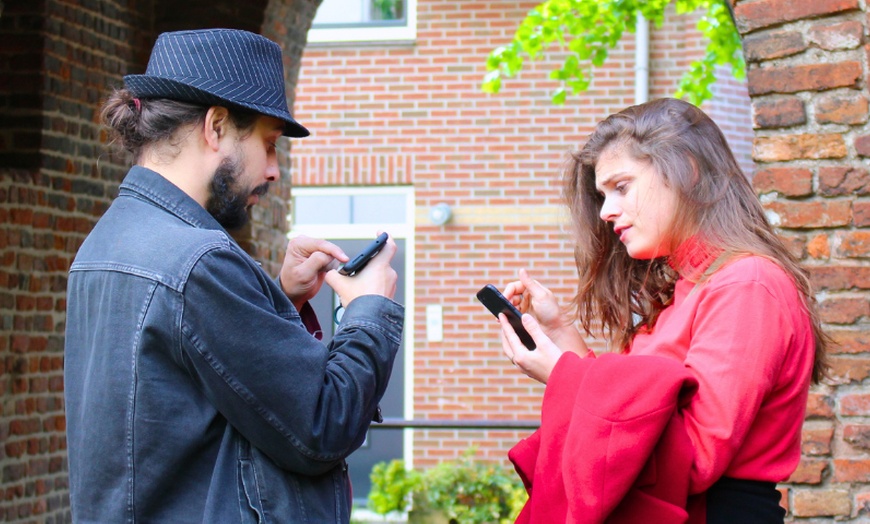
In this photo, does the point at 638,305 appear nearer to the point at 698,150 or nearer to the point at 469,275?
the point at 698,150

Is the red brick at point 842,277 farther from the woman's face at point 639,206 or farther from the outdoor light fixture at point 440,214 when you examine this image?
the outdoor light fixture at point 440,214

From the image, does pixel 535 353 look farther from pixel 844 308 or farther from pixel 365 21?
pixel 365 21

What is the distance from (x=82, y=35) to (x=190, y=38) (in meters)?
3.14

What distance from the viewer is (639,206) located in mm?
2170

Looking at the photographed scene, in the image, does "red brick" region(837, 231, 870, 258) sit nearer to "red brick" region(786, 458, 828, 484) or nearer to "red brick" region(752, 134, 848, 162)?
"red brick" region(752, 134, 848, 162)

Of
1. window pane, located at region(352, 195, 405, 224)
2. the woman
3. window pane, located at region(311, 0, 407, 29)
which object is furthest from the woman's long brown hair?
window pane, located at region(311, 0, 407, 29)

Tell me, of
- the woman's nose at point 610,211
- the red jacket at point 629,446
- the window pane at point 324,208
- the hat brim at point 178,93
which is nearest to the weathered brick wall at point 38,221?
the hat brim at point 178,93

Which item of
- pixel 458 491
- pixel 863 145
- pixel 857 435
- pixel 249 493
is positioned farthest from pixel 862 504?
pixel 458 491

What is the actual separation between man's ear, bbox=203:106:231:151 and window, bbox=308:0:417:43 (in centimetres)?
761

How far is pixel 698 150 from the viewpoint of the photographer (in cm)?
217

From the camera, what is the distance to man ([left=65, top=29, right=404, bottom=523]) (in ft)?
6.20

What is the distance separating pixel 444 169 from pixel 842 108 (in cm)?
636

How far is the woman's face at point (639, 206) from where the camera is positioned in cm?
215

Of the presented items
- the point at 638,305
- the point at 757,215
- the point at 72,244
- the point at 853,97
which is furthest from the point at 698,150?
the point at 72,244
